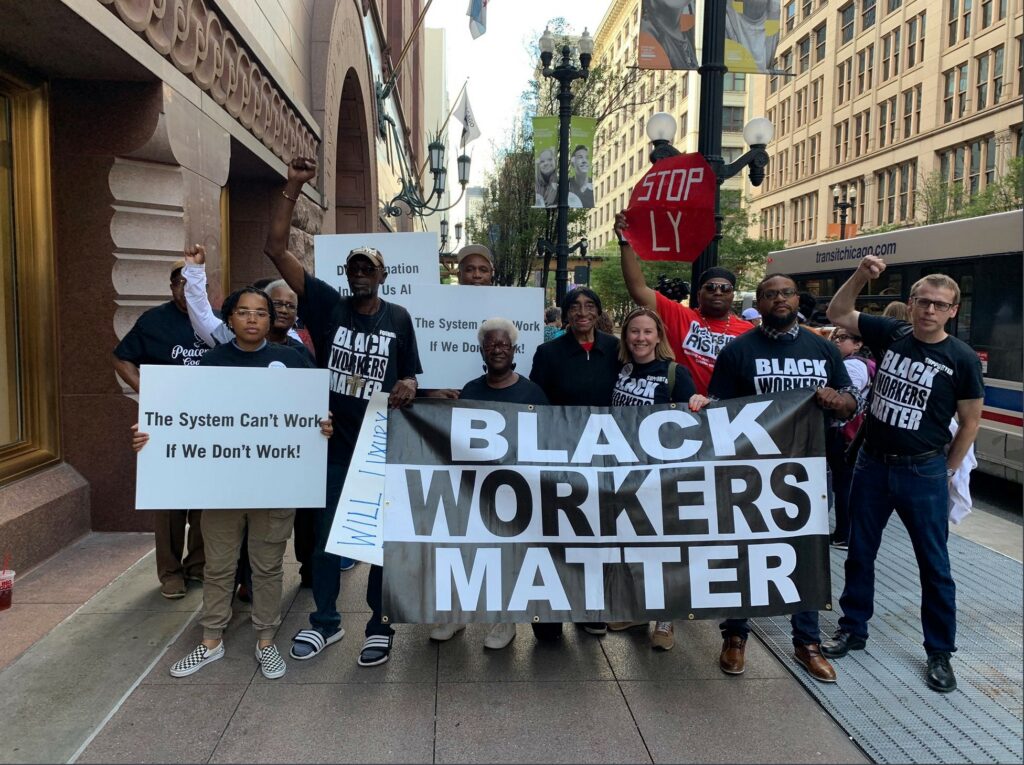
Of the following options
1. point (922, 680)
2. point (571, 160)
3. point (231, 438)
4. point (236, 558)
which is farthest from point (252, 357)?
point (571, 160)

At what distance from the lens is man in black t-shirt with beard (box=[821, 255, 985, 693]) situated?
150 inches

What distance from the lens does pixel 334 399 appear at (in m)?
4.15

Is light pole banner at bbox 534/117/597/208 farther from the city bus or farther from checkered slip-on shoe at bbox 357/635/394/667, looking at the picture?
checkered slip-on shoe at bbox 357/635/394/667

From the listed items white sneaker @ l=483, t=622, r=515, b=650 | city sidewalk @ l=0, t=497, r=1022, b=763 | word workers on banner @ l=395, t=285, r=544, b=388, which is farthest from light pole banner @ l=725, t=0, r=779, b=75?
white sneaker @ l=483, t=622, r=515, b=650

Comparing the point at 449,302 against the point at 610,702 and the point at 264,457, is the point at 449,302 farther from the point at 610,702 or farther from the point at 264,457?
the point at 610,702

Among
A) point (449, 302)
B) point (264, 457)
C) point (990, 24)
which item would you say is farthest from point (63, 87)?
point (990, 24)

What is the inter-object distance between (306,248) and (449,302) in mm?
5112

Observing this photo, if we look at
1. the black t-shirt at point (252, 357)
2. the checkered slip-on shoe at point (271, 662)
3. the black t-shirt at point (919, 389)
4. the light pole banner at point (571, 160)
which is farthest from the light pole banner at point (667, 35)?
the light pole banner at point (571, 160)

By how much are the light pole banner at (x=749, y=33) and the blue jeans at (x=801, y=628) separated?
540cm

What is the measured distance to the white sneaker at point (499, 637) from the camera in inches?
164

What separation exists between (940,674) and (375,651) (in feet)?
9.11

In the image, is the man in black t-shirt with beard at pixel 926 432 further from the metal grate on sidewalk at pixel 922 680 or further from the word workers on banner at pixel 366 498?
the word workers on banner at pixel 366 498

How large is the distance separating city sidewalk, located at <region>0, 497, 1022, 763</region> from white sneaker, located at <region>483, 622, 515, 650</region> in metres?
0.05

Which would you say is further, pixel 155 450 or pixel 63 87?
pixel 63 87
